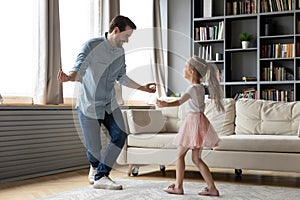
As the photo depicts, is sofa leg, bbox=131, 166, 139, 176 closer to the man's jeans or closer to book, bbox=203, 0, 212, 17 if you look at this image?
the man's jeans

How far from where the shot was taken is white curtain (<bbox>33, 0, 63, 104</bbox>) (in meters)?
4.61

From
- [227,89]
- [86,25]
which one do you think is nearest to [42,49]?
[86,25]

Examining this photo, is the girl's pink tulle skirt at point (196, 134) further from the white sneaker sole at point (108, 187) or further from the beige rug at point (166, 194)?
the white sneaker sole at point (108, 187)

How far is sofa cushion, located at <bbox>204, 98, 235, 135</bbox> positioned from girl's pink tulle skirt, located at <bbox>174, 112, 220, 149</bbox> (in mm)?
1148

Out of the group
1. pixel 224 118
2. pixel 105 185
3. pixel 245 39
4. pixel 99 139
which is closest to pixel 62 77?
pixel 99 139

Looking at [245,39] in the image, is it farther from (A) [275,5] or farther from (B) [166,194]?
(B) [166,194]

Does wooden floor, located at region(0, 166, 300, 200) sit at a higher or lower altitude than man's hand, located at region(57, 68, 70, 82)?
lower

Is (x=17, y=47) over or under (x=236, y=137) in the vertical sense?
over

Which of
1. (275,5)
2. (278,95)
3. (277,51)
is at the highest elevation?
(275,5)

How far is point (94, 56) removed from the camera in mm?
3555

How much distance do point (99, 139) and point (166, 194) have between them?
26.3 inches

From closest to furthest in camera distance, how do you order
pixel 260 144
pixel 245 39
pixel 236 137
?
pixel 260 144
pixel 236 137
pixel 245 39

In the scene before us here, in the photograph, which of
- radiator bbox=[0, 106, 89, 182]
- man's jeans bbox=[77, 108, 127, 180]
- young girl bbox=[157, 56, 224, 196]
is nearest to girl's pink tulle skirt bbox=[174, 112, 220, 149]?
young girl bbox=[157, 56, 224, 196]

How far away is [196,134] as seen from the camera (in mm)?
3385
